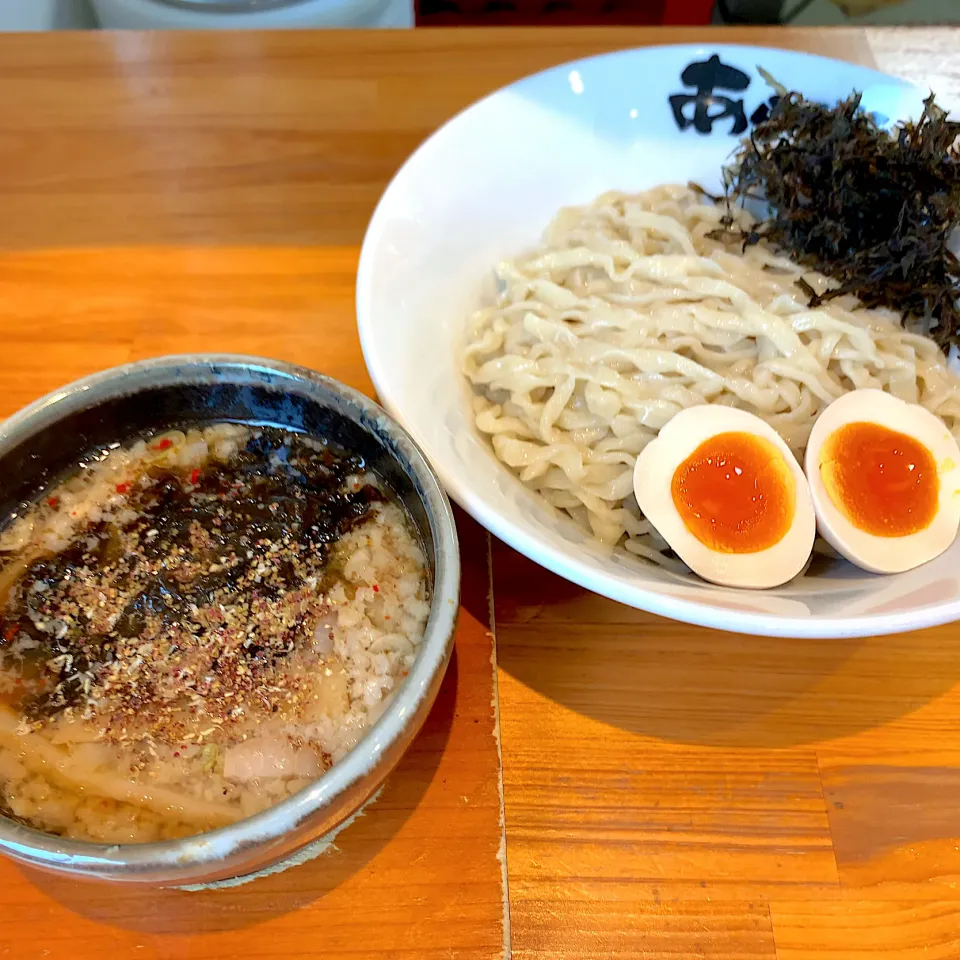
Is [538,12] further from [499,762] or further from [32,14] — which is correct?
[499,762]

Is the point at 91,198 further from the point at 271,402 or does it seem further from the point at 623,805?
the point at 623,805

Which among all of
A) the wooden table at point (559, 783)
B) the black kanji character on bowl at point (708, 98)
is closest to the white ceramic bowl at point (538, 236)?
the black kanji character on bowl at point (708, 98)

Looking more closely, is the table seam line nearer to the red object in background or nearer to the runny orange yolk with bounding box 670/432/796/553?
the runny orange yolk with bounding box 670/432/796/553

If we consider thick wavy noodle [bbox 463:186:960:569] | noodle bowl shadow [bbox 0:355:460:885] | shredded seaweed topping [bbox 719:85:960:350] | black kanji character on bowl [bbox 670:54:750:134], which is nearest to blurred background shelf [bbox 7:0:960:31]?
black kanji character on bowl [bbox 670:54:750:134]

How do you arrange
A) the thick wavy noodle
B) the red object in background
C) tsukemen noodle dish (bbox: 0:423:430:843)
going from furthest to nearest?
the red object in background < the thick wavy noodle < tsukemen noodle dish (bbox: 0:423:430:843)

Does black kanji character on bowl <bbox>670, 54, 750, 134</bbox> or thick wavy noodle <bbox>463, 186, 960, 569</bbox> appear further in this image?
black kanji character on bowl <bbox>670, 54, 750, 134</bbox>
